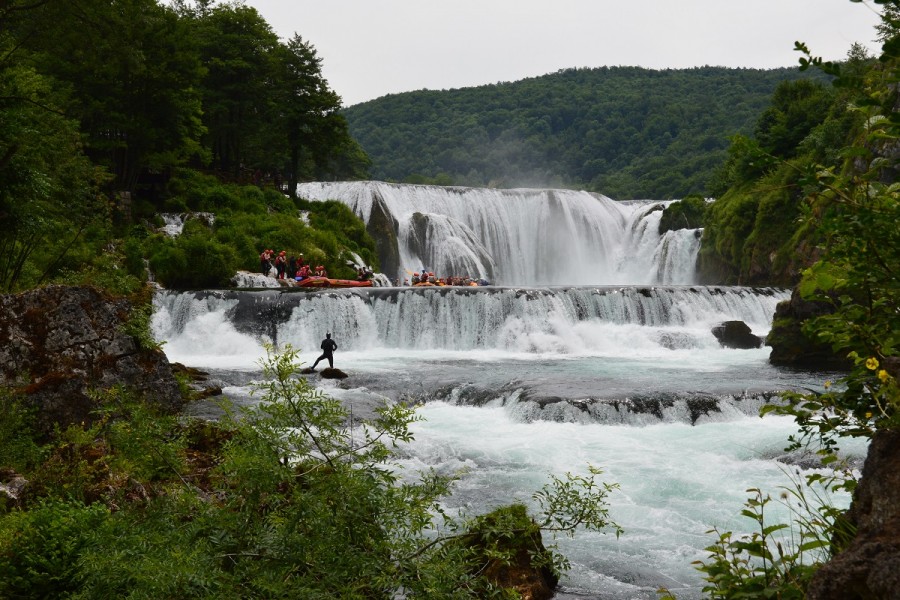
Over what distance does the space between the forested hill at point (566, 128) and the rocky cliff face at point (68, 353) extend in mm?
73338

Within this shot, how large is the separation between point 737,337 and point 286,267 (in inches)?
637

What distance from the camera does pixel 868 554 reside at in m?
2.01

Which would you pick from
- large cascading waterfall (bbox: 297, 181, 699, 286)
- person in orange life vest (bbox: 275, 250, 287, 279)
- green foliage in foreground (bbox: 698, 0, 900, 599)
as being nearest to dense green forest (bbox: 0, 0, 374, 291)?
person in orange life vest (bbox: 275, 250, 287, 279)

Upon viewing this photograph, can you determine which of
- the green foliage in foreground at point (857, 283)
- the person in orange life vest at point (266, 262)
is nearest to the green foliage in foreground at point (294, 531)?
the green foliage in foreground at point (857, 283)

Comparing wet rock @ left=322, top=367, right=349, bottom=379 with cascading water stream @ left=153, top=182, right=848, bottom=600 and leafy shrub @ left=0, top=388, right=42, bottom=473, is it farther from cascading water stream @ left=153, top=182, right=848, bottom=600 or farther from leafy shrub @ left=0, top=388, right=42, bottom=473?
leafy shrub @ left=0, top=388, right=42, bottom=473

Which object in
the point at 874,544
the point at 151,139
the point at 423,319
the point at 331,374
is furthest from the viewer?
the point at 151,139

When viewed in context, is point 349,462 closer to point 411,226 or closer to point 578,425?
point 578,425

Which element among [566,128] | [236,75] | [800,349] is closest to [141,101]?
[236,75]

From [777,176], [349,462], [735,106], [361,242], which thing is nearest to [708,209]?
[777,176]

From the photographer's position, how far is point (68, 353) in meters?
8.85

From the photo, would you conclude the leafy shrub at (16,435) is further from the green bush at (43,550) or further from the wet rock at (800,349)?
the wet rock at (800,349)

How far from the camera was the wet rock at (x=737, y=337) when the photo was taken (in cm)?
2072

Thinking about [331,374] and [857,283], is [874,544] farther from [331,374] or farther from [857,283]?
[331,374]

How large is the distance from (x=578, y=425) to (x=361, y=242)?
2387 centimetres
